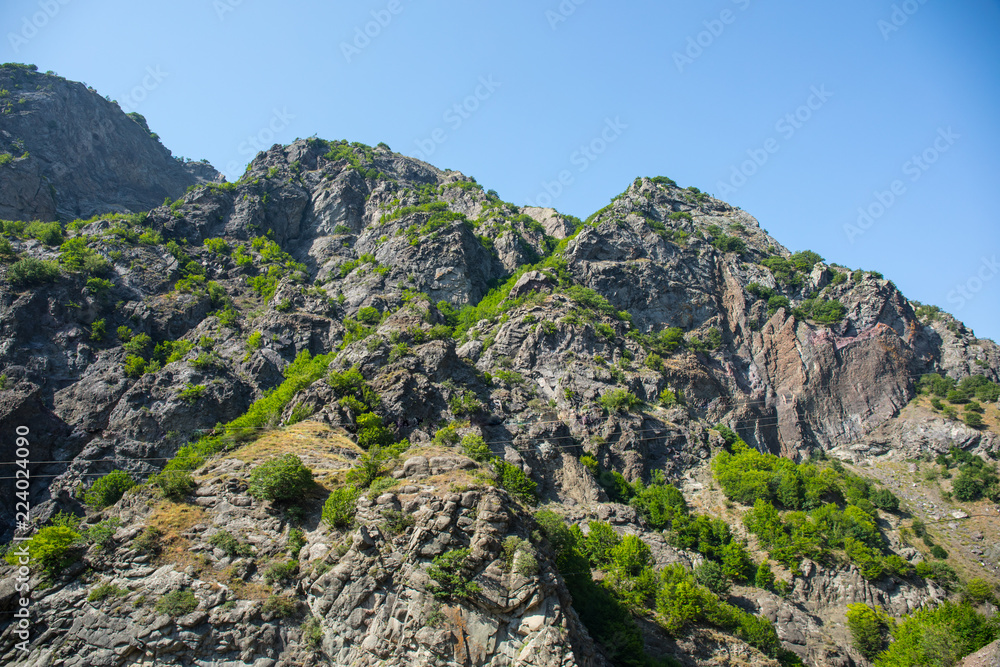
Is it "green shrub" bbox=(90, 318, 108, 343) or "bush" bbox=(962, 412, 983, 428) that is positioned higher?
"bush" bbox=(962, 412, 983, 428)

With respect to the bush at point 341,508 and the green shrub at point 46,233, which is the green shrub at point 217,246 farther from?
the bush at point 341,508

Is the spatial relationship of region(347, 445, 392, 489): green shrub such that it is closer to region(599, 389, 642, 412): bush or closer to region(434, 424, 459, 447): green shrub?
region(434, 424, 459, 447): green shrub

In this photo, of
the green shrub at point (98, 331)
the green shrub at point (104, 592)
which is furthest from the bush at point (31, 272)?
the green shrub at point (104, 592)

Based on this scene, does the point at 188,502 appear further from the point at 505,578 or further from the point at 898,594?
the point at 898,594

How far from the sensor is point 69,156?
268 ft

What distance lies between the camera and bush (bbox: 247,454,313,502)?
83.4 feet

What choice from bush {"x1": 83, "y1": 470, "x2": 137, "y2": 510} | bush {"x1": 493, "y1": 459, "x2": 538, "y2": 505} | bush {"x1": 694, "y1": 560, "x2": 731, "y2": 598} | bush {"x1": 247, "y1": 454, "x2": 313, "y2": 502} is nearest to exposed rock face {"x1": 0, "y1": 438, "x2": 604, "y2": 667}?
bush {"x1": 247, "y1": 454, "x2": 313, "y2": 502}

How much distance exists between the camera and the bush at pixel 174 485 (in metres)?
25.6

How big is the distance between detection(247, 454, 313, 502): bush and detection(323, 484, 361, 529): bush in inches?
78.2

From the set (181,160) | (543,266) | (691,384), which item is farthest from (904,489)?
(181,160)

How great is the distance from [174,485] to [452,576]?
1521 centimetres

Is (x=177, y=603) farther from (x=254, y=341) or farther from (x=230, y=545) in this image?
(x=254, y=341)

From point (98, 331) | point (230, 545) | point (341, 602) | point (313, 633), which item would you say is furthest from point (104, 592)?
point (98, 331)

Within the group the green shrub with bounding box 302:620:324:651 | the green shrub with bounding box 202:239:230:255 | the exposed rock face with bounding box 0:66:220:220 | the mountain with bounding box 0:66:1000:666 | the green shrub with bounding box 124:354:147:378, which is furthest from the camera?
the green shrub with bounding box 202:239:230:255
